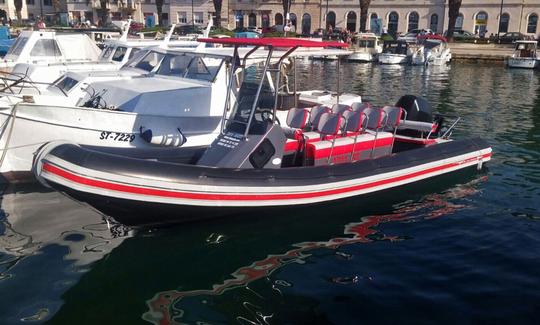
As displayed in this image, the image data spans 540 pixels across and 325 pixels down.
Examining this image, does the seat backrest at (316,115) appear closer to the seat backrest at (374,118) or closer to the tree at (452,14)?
the seat backrest at (374,118)

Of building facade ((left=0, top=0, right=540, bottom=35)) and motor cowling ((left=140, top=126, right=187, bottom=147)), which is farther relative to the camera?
building facade ((left=0, top=0, right=540, bottom=35))

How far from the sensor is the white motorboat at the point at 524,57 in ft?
129

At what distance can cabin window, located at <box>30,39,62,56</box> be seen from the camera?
17.6m

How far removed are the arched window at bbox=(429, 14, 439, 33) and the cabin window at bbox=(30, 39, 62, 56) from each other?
2248 inches

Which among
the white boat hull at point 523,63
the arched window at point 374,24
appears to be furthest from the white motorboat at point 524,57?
the arched window at point 374,24

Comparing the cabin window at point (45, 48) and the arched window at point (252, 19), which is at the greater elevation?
the arched window at point (252, 19)

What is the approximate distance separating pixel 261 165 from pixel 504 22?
63774 mm

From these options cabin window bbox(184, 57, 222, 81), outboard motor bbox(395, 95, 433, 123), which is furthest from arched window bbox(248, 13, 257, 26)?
outboard motor bbox(395, 95, 433, 123)

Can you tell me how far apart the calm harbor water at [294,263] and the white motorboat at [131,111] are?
1089 mm

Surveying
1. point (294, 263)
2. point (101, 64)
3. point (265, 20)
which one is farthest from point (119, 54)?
point (265, 20)

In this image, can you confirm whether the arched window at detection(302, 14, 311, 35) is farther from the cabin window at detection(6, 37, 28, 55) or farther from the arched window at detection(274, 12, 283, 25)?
the cabin window at detection(6, 37, 28, 55)

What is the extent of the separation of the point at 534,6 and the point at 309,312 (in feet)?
214

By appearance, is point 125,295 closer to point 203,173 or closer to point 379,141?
point 203,173

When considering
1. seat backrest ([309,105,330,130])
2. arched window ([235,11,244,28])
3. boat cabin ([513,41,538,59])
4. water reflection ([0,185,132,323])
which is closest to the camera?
water reflection ([0,185,132,323])
